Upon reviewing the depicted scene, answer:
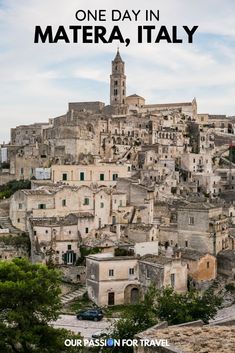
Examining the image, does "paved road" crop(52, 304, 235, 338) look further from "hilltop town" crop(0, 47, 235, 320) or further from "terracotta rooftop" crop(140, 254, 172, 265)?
"terracotta rooftop" crop(140, 254, 172, 265)

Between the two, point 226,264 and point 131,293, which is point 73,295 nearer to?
point 131,293

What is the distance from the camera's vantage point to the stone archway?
104ft

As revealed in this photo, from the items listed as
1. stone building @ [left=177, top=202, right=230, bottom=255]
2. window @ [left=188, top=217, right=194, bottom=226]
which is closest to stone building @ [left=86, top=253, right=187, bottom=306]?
stone building @ [left=177, top=202, right=230, bottom=255]

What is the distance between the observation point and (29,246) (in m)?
37.1

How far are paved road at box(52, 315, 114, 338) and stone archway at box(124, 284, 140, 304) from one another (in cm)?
367

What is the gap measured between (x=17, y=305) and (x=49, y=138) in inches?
1621

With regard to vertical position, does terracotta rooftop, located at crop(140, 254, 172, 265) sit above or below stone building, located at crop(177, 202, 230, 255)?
below

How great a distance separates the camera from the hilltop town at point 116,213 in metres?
31.9

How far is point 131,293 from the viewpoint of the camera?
32000 millimetres

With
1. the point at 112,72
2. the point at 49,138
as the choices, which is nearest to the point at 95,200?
the point at 49,138

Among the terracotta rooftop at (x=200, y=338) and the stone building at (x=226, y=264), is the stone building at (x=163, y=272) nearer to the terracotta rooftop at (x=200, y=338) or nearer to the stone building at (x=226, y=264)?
the stone building at (x=226, y=264)

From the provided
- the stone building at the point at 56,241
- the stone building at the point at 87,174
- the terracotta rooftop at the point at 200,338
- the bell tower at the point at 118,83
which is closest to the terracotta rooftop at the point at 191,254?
the stone building at the point at 56,241

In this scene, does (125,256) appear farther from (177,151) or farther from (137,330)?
(177,151)

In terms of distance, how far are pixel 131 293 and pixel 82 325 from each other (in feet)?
18.5
